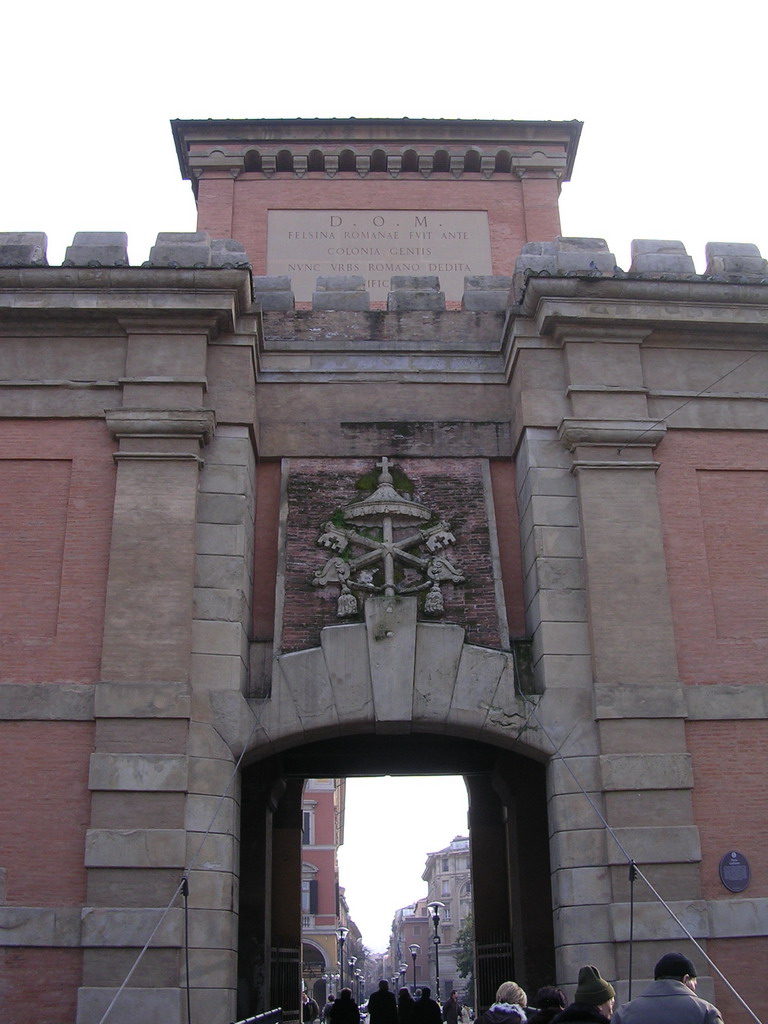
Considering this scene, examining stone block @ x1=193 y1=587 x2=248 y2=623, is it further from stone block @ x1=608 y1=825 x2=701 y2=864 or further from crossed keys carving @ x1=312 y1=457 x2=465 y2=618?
stone block @ x1=608 y1=825 x2=701 y2=864

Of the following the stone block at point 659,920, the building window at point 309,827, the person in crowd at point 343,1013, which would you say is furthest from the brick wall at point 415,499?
the building window at point 309,827

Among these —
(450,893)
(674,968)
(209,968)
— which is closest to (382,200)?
(209,968)

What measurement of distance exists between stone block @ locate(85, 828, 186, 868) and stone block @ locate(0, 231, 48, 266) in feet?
22.2

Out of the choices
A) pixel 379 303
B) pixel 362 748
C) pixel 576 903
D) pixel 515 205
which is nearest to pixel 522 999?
pixel 576 903

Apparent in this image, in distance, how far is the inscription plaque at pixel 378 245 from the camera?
66.2 feet

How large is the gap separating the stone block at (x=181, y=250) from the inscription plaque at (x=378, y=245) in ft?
20.3

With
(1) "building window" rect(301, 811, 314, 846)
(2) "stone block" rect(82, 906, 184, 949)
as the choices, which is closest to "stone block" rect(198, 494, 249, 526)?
(2) "stone block" rect(82, 906, 184, 949)

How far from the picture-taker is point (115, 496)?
39.9ft

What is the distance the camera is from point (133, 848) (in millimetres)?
Result: 10594

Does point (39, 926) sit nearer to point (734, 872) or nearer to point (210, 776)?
point (210, 776)

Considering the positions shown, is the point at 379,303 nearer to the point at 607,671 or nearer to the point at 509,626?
the point at 509,626

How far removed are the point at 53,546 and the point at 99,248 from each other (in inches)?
153

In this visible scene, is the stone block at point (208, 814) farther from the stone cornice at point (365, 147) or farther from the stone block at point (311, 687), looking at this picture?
the stone cornice at point (365, 147)

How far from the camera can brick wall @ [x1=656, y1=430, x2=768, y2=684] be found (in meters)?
11.9
